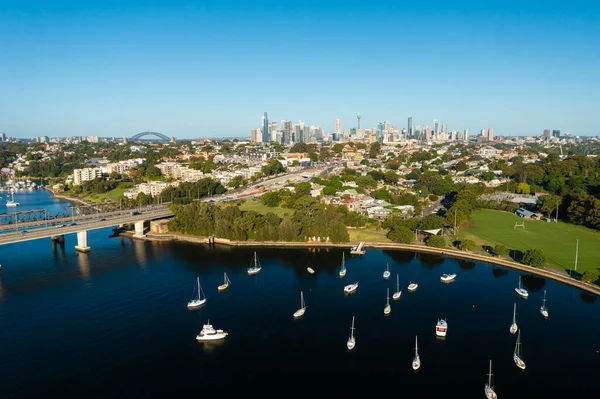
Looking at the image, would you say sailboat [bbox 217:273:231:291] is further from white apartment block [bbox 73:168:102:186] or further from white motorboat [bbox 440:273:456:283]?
white apartment block [bbox 73:168:102:186]

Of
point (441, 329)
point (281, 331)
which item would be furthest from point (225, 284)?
point (441, 329)

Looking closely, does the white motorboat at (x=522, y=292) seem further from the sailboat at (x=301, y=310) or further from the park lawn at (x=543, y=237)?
the sailboat at (x=301, y=310)

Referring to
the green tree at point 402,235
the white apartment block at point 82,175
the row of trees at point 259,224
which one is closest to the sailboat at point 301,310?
the row of trees at point 259,224

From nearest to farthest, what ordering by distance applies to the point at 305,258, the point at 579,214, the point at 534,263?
the point at 534,263
the point at 305,258
the point at 579,214

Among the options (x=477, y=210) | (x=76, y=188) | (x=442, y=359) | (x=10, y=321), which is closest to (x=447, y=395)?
(x=442, y=359)

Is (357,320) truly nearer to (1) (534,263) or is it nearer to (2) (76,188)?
(1) (534,263)

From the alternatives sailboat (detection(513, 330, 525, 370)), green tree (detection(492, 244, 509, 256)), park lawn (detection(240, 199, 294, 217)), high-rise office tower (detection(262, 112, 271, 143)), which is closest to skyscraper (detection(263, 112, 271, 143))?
high-rise office tower (detection(262, 112, 271, 143))
